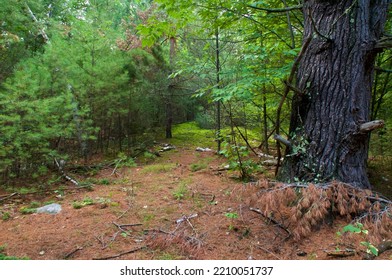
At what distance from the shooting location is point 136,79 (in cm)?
757

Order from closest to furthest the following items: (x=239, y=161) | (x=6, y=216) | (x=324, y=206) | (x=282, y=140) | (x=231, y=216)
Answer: (x=324, y=206), (x=231, y=216), (x=282, y=140), (x=6, y=216), (x=239, y=161)

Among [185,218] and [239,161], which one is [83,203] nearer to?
[185,218]

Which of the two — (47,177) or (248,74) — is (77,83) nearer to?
(47,177)

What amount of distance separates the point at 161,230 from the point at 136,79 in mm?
6206

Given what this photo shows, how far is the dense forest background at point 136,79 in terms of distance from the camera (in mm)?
3438

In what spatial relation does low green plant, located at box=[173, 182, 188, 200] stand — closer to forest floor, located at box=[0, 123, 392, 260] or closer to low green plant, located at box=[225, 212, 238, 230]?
forest floor, located at box=[0, 123, 392, 260]

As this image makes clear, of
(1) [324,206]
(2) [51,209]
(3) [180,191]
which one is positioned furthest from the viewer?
(3) [180,191]

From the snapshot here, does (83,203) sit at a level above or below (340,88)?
below

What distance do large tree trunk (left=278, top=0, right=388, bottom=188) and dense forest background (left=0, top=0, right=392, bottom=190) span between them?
1.22 ft

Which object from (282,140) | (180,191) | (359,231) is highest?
(282,140)

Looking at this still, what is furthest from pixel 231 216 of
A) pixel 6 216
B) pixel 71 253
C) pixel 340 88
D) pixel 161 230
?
pixel 6 216

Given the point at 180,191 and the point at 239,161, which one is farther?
the point at 239,161

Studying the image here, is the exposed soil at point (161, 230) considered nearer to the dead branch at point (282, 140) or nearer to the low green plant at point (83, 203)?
the low green plant at point (83, 203)
